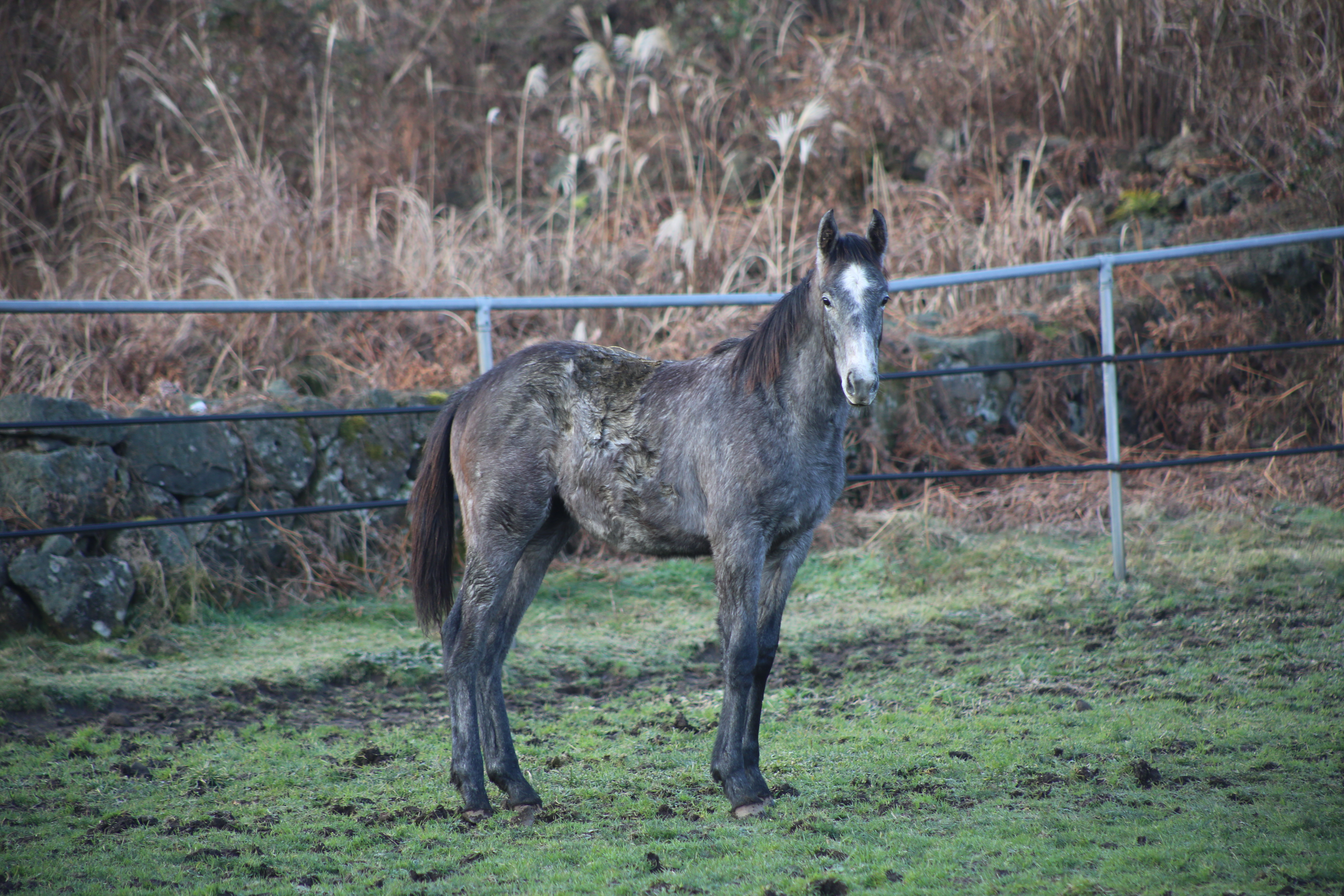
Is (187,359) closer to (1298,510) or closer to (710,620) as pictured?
(710,620)

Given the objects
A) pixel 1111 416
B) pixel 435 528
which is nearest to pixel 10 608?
pixel 435 528

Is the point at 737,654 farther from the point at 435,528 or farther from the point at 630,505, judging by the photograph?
the point at 435,528

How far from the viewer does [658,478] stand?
11.3 feet

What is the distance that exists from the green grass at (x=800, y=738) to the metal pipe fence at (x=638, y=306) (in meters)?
0.63

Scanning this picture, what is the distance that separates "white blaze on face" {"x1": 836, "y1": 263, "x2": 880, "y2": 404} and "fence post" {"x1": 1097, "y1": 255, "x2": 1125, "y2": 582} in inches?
106

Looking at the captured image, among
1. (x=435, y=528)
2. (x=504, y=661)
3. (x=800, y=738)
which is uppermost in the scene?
(x=435, y=528)

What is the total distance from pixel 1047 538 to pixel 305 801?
174 inches

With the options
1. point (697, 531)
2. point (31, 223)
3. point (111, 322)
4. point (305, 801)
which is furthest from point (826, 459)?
point (31, 223)

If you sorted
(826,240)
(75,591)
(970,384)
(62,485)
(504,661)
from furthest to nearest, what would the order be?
1. (970,384)
2. (62,485)
3. (75,591)
4. (504,661)
5. (826,240)

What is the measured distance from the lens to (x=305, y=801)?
323 cm

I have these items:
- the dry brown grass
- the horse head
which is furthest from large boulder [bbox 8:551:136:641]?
the horse head

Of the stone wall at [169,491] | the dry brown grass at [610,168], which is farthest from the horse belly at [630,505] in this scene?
the dry brown grass at [610,168]

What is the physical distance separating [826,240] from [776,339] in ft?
1.23

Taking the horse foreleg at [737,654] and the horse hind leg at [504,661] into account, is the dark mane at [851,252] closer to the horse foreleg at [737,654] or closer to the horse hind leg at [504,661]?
the horse foreleg at [737,654]
